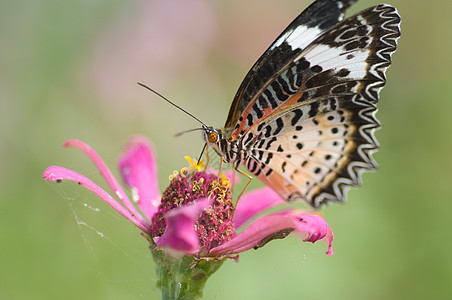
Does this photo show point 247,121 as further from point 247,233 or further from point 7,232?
point 7,232

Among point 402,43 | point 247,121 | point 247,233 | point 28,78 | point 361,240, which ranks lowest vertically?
point 361,240

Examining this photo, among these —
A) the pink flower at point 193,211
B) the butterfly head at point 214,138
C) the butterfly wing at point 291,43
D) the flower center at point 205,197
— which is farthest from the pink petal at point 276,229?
the butterfly wing at point 291,43

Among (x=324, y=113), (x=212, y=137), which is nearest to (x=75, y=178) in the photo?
(x=212, y=137)

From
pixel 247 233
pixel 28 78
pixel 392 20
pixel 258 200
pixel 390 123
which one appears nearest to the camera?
pixel 247 233

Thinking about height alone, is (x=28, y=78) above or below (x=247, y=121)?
below

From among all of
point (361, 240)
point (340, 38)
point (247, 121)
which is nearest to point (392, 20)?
point (340, 38)

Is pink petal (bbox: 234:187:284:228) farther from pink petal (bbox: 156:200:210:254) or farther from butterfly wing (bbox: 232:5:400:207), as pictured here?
pink petal (bbox: 156:200:210:254)
